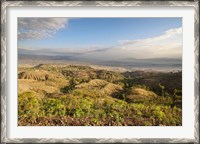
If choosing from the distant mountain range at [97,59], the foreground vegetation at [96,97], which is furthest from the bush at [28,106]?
the distant mountain range at [97,59]

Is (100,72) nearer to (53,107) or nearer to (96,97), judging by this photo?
(96,97)

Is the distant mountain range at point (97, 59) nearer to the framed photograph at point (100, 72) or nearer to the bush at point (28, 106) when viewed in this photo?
the framed photograph at point (100, 72)

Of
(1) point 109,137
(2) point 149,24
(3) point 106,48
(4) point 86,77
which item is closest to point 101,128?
(1) point 109,137

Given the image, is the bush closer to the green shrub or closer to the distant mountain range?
the green shrub

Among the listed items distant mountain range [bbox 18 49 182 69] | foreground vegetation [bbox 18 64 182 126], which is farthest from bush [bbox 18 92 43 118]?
distant mountain range [bbox 18 49 182 69]

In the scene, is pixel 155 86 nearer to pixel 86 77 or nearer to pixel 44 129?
pixel 86 77

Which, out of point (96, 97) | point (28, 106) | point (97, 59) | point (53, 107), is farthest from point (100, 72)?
point (28, 106)
